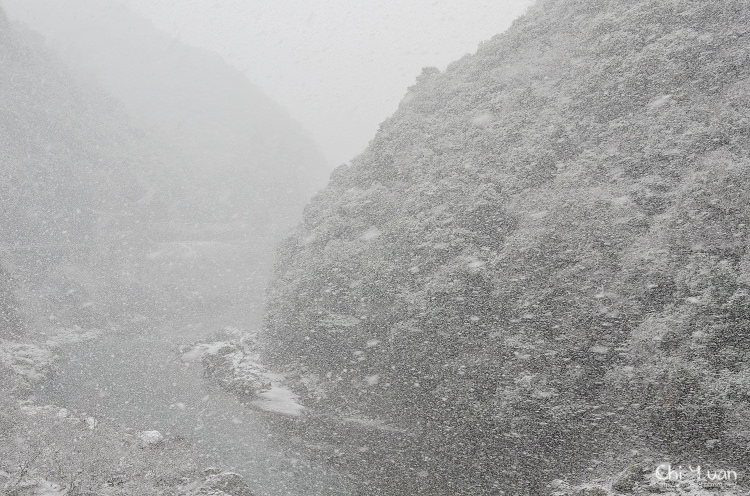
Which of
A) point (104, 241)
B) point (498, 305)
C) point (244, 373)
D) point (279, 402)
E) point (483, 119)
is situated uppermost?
point (104, 241)

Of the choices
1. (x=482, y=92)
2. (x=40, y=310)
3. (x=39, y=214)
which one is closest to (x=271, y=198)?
(x=39, y=214)

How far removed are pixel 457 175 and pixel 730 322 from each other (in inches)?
430

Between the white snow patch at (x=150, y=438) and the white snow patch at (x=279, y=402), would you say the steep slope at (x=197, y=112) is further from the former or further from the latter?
the white snow patch at (x=150, y=438)

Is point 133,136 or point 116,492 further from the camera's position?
point 133,136

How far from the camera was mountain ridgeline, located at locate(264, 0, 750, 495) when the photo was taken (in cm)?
1245

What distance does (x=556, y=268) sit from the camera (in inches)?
612

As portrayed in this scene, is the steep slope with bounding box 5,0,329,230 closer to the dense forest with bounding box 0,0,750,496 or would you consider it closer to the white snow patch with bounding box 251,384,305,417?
the dense forest with bounding box 0,0,750,496

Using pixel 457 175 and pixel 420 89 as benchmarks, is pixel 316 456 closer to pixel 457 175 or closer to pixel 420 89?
pixel 457 175

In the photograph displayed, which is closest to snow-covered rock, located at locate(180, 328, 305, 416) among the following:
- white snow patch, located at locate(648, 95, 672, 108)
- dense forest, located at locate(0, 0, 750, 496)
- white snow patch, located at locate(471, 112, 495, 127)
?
dense forest, located at locate(0, 0, 750, 496)

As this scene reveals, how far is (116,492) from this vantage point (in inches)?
463

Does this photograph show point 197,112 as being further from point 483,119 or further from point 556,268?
point 556,268

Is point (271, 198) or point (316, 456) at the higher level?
point (271, 198)

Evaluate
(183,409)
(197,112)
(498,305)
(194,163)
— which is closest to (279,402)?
(183,409)

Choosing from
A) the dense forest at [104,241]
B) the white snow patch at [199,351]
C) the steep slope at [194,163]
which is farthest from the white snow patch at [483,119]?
the steep slope at [194,163]
